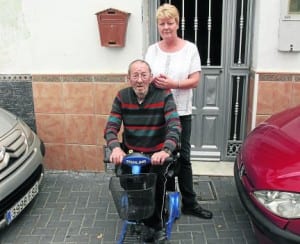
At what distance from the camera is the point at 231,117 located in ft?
15.3

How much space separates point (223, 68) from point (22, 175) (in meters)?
2.55

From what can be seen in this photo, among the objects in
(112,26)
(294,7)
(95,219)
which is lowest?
(95,219)

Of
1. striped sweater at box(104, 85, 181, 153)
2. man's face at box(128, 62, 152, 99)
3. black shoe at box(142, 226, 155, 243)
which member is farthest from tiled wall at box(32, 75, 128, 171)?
black shoe at box(142, 226, 155, 243)

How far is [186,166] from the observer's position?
3508 millimetres

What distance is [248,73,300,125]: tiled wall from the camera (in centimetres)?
409

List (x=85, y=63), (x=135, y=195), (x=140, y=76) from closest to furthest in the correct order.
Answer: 1. (x=135, y=195)
2. (x=140, y=76)
3. (x=85, y=63)

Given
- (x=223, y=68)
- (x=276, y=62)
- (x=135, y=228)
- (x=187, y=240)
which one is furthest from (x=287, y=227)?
(x=223, y=68)

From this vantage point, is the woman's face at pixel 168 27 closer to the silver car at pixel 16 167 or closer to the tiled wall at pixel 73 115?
the tiled wall at pixel 73 115

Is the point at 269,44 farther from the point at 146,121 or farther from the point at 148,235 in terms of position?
the point at 148,235

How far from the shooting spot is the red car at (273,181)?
2.39m

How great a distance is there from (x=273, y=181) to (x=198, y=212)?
1267 millimetres

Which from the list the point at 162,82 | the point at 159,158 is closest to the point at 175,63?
the point at 162,82

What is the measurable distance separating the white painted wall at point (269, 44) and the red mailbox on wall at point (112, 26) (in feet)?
4.60

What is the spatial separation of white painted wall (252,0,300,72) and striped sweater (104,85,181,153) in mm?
1605
